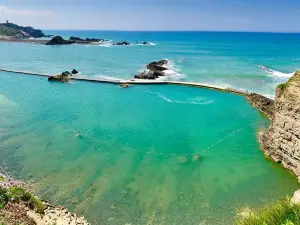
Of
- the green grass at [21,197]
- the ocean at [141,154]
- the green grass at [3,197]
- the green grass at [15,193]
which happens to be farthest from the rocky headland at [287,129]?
the green grass at [3,197]

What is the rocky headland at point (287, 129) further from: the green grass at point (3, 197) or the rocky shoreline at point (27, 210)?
the green grass at point (3, 197)

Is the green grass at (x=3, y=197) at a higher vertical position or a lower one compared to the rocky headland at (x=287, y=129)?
lower

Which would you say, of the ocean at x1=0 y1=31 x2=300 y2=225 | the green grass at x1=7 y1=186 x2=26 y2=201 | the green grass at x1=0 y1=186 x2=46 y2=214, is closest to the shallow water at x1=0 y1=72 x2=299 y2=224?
the ocean at x1=0 y1=31 x2=300 y2=225

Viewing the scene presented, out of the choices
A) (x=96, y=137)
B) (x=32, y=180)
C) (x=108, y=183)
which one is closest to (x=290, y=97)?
(x=108, y=183)

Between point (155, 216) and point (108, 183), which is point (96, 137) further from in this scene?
point (155, 216)

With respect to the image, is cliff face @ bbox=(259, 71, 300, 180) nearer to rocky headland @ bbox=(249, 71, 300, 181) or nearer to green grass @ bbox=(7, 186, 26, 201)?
rocky headland @ bbox=(249, 71, 300, 181)

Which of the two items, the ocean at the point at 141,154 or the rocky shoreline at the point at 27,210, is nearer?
the rocky shoreline at the point at 27,210
